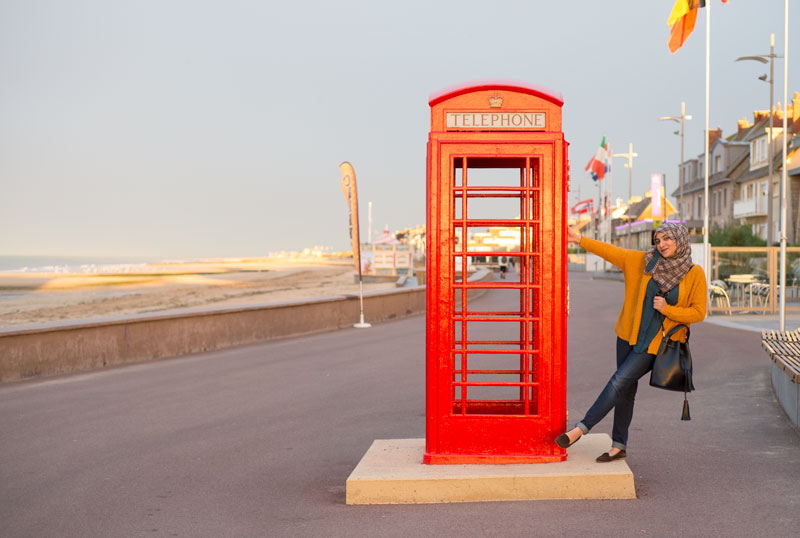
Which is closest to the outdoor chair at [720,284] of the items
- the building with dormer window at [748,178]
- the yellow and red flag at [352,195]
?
the yellow and red flag at [352,195]

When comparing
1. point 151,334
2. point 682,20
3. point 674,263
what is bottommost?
point 151,334

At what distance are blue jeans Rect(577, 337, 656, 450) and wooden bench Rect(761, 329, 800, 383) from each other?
5.44 ft

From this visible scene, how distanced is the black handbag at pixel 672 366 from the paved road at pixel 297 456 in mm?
703

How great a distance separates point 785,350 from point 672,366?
11.6ft

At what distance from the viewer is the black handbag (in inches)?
221

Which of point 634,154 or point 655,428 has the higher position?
point 634,154

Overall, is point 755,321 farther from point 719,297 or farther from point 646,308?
point 646,308

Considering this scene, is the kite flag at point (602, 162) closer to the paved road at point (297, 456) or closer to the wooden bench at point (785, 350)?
the paved road at point (297, 456)

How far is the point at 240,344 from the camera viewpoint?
14883 millimetres

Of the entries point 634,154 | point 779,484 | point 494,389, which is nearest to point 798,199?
point 634,154

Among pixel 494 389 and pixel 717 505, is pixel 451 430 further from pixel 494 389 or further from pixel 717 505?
pixel 494 389

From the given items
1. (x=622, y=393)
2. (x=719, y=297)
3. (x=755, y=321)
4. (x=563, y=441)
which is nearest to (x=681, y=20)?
(x=755, y=321)

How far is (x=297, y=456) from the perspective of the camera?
6.75 meters

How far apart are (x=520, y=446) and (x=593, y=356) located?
7.89 m
